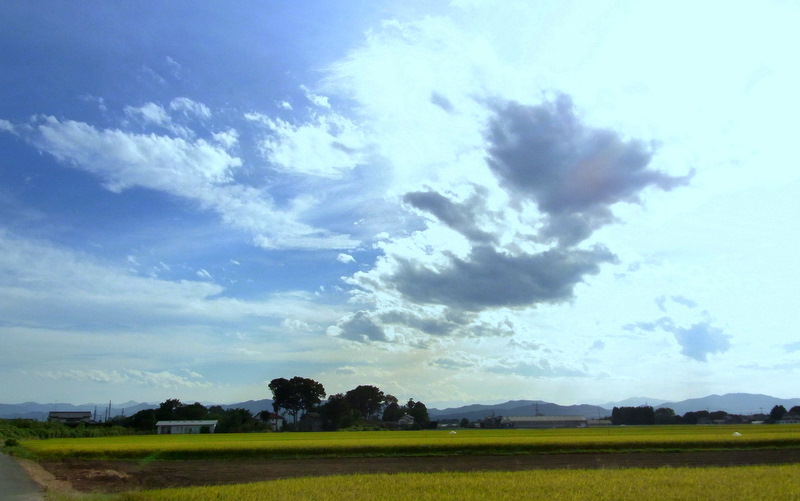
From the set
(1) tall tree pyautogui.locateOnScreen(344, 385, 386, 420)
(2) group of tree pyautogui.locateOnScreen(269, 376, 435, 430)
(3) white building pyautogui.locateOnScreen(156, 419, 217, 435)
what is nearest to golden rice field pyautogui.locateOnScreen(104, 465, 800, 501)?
(3) white building pyautogui.locateOnScreen(156, 419, 217, 435)

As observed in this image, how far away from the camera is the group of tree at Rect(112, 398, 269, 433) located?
110 m

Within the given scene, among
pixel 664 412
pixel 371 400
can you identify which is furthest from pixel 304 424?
pixel 664 412

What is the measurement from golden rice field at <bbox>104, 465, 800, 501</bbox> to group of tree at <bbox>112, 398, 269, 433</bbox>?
91.6 meters

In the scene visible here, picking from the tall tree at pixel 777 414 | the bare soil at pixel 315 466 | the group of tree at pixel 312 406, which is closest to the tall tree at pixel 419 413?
the group of tree at pixel 312 406

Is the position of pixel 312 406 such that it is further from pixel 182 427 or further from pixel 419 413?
pixel 182 427

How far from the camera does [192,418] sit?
437 feet

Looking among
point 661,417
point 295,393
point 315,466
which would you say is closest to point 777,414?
point 661,417

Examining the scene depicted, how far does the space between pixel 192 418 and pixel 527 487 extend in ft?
421

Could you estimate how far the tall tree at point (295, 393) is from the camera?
497 ft

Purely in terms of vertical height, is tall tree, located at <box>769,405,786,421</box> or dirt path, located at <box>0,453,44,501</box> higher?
tall tree, located at <box>769,405,786,421</box>

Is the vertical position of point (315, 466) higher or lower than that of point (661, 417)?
lower

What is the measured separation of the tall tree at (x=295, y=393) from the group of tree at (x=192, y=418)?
18680 mm

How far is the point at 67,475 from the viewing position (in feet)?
100

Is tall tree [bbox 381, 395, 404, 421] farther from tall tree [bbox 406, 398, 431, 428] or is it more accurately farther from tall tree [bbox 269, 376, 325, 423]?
tall tree [bbox 269, 376, 325, 423]
